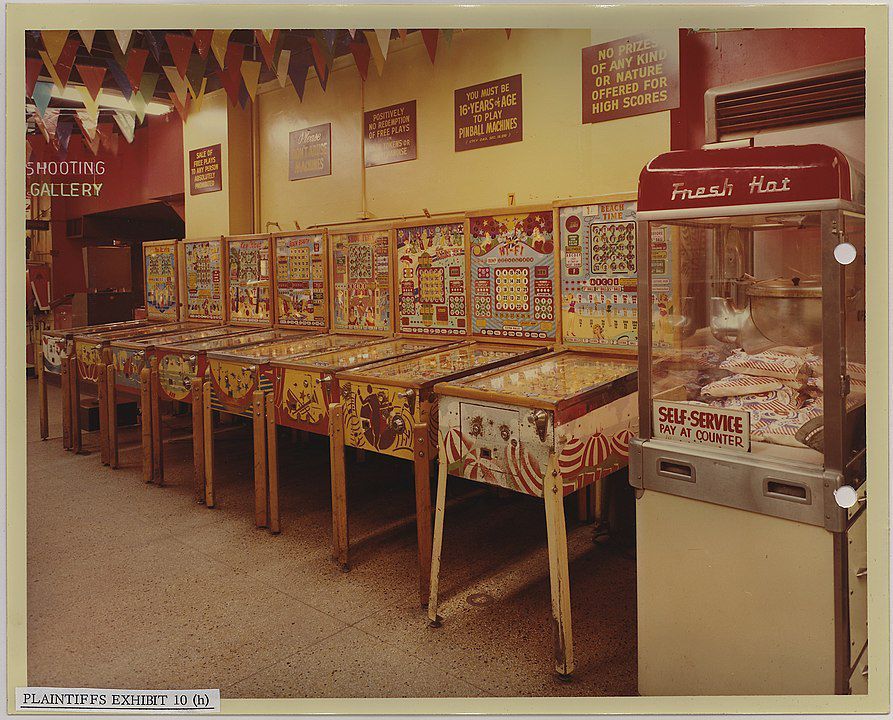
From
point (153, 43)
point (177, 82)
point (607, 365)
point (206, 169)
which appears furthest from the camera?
point (206, 169)

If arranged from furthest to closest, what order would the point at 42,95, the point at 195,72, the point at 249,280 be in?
the point at 249,280, the point at 195,72, the point at 42,95

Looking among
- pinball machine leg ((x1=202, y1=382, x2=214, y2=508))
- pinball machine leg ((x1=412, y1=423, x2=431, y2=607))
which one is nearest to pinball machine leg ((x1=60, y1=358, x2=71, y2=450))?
pinball machine leg ((x1=202, y1=382, x2=214, y2=508))

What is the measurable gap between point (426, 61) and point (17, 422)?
3.16m

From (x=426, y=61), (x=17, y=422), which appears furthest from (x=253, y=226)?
(x=17, y=422)

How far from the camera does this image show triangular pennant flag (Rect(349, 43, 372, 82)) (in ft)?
12.9

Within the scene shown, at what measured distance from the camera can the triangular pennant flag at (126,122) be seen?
3.48 metres

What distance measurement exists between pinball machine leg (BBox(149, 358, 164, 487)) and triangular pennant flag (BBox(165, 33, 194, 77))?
63.1 inches

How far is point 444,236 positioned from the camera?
11.6 ft

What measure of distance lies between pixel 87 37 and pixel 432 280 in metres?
1.89

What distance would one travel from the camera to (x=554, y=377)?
250 centimetres

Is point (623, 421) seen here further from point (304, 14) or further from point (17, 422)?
point (17, 422)

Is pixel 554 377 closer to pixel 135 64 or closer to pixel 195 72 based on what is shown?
pixel 135 64

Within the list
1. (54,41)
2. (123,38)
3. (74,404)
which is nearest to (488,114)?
(123,38)

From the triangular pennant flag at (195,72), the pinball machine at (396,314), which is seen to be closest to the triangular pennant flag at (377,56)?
the triangular pennant flag at (195,72)
